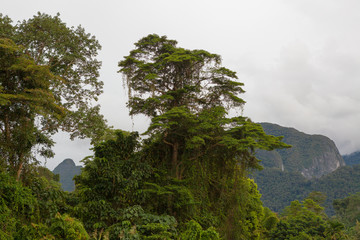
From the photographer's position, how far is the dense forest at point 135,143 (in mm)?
9289

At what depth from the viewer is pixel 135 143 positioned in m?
12.2

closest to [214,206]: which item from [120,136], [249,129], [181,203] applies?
[181,203]

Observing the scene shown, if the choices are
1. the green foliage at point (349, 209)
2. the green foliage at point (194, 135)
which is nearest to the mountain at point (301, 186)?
the green foliage at point (349, 209)

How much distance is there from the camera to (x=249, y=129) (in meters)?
11.1

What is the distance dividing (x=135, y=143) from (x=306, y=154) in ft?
452

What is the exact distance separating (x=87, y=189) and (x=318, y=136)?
14877 cm

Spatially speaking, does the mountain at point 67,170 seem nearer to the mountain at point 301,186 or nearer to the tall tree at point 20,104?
the mountain at point 301,186

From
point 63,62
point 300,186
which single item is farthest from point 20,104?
point 300,186

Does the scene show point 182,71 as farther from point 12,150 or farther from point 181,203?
point 12,150

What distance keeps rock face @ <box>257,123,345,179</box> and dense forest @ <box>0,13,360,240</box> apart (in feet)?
389

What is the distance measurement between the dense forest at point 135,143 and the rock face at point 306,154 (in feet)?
389

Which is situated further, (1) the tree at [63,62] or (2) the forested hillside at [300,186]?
(2) the forested hillside at [300,186]

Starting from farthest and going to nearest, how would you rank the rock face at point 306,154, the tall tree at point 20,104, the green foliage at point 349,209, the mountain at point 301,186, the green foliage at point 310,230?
1. the rock face at point 306,154
2. the mountain at point 301,186
3. the green foliage at point 349,209
4. the green foliage at point 310,230
5. the tall tree at point 20,104

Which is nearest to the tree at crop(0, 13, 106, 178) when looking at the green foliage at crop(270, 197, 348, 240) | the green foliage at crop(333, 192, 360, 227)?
the green foliage at crop(270, 197, 348, 240)
